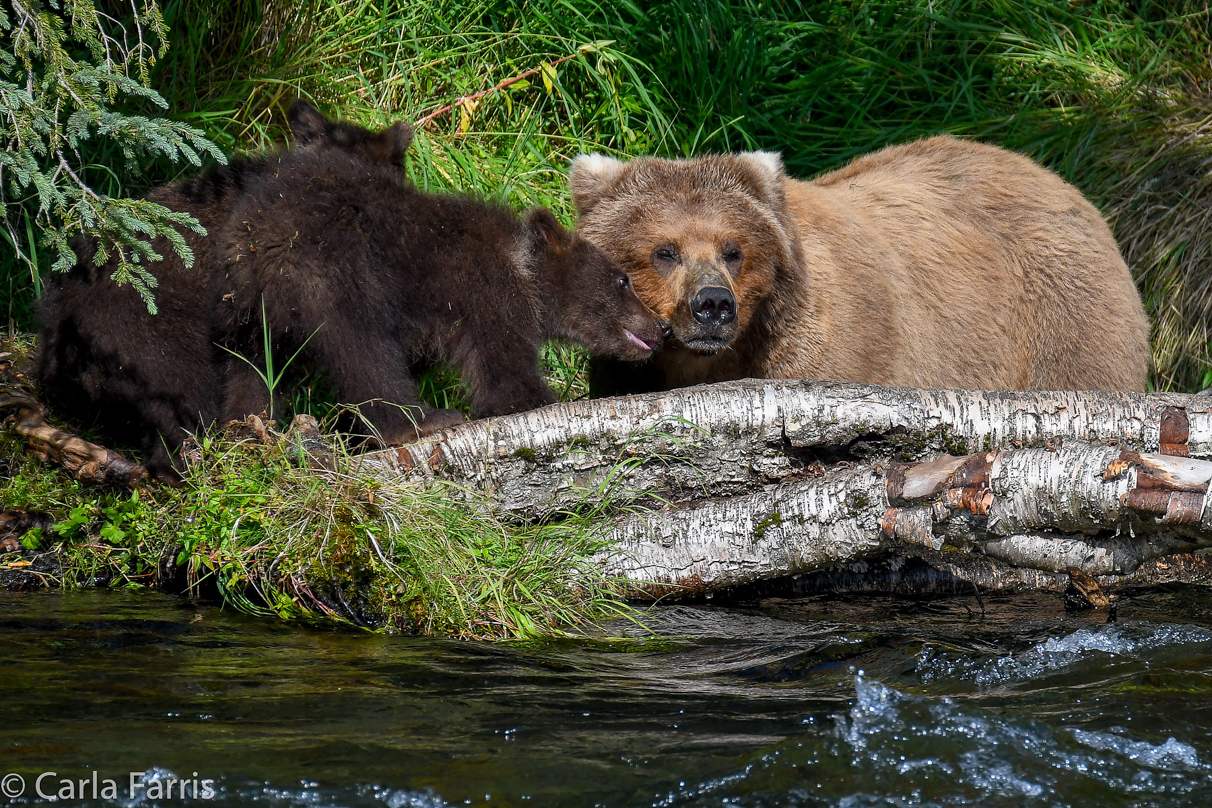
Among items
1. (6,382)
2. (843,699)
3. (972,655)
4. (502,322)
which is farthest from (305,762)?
(6,382)

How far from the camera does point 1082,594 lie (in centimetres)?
454

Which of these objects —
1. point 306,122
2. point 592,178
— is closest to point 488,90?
point 306,122

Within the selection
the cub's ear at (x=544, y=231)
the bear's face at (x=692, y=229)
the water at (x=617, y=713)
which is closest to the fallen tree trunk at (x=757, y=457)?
the water at (x=617, y=713)

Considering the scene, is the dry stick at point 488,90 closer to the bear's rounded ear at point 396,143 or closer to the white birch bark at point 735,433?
the bear's rounded ear at point 396,143

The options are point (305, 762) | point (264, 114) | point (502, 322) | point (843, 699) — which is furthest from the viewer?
point (264, 114)

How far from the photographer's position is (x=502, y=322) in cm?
557

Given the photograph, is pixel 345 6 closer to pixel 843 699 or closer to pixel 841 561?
pixel 841 561

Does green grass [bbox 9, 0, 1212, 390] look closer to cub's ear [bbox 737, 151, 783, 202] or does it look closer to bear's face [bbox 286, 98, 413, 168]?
bear's face [bbox 286, 98, 413, 168]

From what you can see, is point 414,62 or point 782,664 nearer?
point 782,664

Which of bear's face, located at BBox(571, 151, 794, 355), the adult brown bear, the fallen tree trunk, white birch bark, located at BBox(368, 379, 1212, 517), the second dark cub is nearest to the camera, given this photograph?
the fallen tree trunk

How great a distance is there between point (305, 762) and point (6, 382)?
3740 mm

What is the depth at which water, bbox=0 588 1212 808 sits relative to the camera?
2.92 m

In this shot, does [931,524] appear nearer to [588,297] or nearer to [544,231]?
[588,297]

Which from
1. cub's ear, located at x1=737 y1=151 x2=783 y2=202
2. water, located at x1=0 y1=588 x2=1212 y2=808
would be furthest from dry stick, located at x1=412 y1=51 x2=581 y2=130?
water, located at x1=0 y1=588 x2=1212 y2=808
